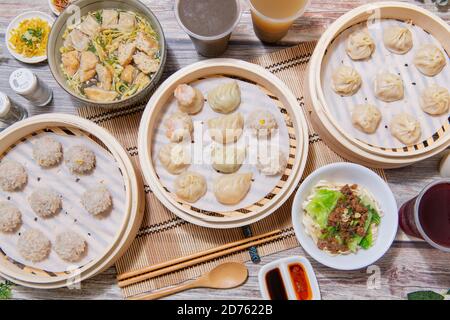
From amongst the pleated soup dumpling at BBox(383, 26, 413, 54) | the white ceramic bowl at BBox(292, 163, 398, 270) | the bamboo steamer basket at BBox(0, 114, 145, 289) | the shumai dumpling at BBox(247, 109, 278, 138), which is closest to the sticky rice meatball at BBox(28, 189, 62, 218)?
the bamboo steamer basket at BBox(0, 114, 145, 289)

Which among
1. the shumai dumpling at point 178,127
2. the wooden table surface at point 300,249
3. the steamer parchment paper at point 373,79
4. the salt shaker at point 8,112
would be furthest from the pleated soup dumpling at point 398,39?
the salt shaker at point 8,112

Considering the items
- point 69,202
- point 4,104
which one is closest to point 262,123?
point 69,202

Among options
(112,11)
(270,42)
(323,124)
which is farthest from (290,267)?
(112,11)

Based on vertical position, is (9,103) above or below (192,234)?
above

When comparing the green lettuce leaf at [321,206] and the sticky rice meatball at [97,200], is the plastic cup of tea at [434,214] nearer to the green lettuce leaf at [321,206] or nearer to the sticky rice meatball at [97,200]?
the green lettuce leaf at [321,206]

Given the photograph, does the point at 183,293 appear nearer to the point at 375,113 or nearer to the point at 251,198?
the point at 251,198

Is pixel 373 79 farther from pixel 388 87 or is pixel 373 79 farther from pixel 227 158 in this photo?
pixel 227 158
